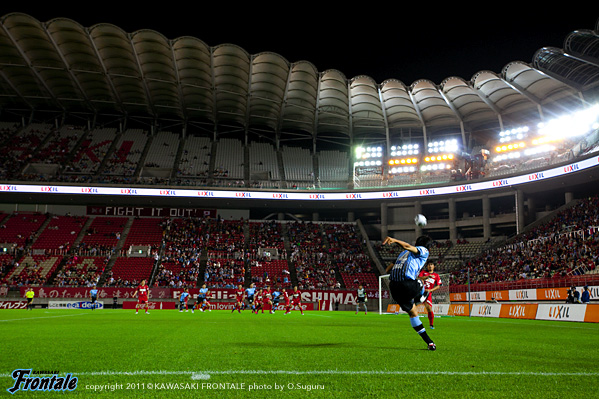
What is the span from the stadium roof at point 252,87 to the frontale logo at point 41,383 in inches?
1654

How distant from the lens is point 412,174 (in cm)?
5088

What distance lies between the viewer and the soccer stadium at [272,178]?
39.4 meters

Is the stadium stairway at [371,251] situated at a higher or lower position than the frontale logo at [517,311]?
higher

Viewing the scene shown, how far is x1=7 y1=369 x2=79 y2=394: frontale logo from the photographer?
4.36m

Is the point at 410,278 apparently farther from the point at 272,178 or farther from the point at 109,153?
the point at 109,153

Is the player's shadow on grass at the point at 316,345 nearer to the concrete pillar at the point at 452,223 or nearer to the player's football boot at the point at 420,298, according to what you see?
the player's football boot at the point at 420,298

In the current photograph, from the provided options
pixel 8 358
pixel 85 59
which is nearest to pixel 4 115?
pixel 85 59

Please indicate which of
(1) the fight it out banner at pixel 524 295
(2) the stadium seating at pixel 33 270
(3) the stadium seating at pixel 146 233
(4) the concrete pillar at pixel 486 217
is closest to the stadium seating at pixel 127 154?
(3) the stadium seating at pixel 146 233

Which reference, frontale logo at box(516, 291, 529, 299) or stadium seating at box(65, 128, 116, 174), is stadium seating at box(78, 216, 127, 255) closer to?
stadium seating at box(65, 128, 116, 174)

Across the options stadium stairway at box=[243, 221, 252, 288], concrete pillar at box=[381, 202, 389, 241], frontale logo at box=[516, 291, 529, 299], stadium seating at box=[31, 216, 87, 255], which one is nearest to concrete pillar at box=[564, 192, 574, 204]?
concrete pillar at box=[381, 202, 389, 241]

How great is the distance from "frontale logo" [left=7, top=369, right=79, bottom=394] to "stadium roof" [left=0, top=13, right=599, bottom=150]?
138ft

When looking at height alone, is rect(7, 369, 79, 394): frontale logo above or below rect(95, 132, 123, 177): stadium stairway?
below

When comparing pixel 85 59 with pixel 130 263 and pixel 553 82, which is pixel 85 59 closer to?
pixel 130 263

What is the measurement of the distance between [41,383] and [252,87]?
159 feet
